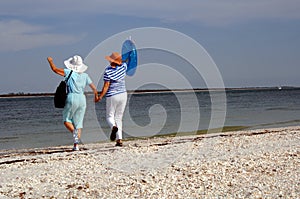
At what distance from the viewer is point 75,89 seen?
33.6ft

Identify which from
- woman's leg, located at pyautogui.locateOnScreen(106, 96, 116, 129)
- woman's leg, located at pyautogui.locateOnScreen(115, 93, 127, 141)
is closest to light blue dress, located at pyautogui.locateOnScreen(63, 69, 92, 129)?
woman's leg, located at pyautogui.locateOnScreen(106, 96, 116, 129)

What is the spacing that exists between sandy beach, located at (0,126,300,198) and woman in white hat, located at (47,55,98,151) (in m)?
0.99

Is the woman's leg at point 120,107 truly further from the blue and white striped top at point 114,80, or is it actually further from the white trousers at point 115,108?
the blue and white striped top at point 114,80

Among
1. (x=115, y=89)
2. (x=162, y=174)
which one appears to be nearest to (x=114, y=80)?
(x=115, y=89)

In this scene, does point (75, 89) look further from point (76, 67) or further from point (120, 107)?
point (120, 107)

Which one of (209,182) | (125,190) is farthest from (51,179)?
(209,182)

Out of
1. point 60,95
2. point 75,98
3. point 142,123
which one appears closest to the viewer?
point 60,95

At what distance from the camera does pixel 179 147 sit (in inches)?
400

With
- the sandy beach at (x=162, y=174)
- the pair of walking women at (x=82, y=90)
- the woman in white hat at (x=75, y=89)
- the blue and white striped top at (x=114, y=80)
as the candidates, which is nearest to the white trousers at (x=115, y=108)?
the pair of walking women at (x=82, y=90)

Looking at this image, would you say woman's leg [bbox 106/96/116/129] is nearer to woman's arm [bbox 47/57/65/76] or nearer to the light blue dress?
the light blue dress

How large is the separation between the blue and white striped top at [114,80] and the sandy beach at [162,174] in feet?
4.51

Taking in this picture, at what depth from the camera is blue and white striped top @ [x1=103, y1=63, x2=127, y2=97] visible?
412 inches

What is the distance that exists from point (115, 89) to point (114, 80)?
19 centimetres

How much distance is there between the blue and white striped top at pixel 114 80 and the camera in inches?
412
